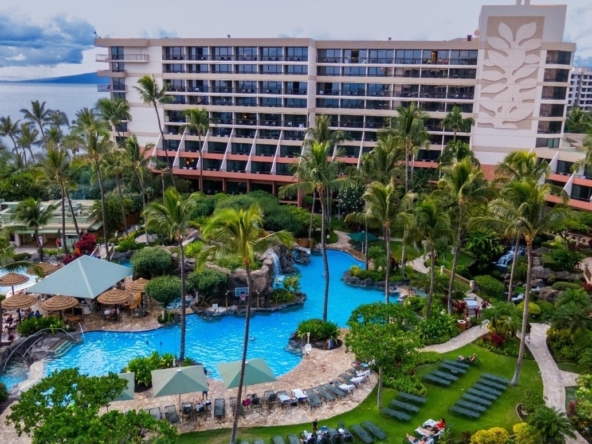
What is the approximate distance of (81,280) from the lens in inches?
1321

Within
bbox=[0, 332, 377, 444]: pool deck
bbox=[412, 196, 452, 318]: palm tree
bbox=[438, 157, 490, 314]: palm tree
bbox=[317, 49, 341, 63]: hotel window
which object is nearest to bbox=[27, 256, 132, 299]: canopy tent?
bbox=[0, 332, 377, 444]: pool deck

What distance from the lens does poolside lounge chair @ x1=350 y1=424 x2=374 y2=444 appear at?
69.1 feet

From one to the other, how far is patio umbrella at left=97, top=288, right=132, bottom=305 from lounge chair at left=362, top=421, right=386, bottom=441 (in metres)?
18.3

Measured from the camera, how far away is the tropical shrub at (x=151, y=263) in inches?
1462

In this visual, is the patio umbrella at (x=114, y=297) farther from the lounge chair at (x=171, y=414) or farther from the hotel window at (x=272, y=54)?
the hotel window at (x=272, y=54)

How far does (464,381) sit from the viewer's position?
2616 cm

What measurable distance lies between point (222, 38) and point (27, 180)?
2786cm

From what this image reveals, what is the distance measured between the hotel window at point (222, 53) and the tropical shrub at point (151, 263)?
34301mm

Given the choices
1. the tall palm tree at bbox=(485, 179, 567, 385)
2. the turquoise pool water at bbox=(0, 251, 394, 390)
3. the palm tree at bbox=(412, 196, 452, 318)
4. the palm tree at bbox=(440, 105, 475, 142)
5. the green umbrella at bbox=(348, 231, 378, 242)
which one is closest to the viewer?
the tall palm tree at bbox=(485, 179, 567, 385)

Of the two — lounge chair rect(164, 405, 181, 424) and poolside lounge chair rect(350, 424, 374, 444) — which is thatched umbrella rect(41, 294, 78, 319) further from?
poolside lounge chair rect(350, 424, 374, 444)

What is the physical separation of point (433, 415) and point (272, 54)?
4987 centimetres

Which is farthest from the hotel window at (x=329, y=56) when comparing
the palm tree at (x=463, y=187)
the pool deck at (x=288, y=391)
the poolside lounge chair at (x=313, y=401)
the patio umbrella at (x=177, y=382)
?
the patio umbrella at (x=177, y=382)

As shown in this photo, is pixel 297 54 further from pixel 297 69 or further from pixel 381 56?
pixel 381 56

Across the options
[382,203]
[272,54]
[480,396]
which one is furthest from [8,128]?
[480,396]
